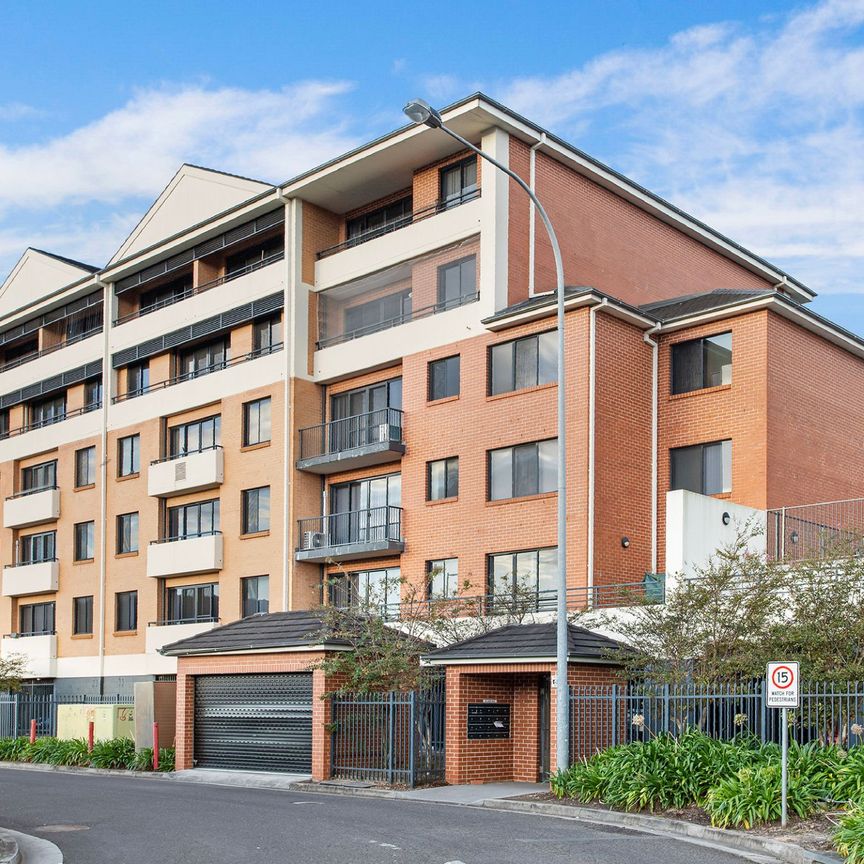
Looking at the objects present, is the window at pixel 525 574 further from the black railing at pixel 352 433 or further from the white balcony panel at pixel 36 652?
the white balcony panel at pixel 36 652

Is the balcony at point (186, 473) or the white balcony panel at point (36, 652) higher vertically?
the balcony at point (186, 473)

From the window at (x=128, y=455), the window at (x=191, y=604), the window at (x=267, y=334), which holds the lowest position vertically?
the window at (x=191, y=604)

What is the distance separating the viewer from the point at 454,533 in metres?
33.4

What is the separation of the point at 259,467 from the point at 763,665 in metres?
21.2

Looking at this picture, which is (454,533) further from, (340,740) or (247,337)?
(247,337)

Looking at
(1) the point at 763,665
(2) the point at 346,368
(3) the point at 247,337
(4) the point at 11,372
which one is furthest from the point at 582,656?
(4) the point at 11,372

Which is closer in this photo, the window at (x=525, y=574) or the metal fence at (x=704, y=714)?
the metal fence at (x=704, y=714)

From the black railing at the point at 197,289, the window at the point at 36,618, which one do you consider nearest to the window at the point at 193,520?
the black railing at the point at 197,289

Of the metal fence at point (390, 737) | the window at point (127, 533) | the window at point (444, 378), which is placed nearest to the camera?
the metal fence at point (390, 737)

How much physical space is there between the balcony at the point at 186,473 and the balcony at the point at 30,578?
698cm

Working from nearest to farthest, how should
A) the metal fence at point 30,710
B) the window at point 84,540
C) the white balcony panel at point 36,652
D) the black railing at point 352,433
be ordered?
the black railing at point 352,433 → the metal fence at point 30,710 → the window at point 84,540 → the white balcony panel at point 36,652

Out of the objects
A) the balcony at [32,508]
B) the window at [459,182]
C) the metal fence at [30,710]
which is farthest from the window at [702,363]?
the balcony at [32,508]

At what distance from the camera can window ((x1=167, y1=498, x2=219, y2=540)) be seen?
4109cm

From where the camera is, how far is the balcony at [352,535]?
3494 cm
